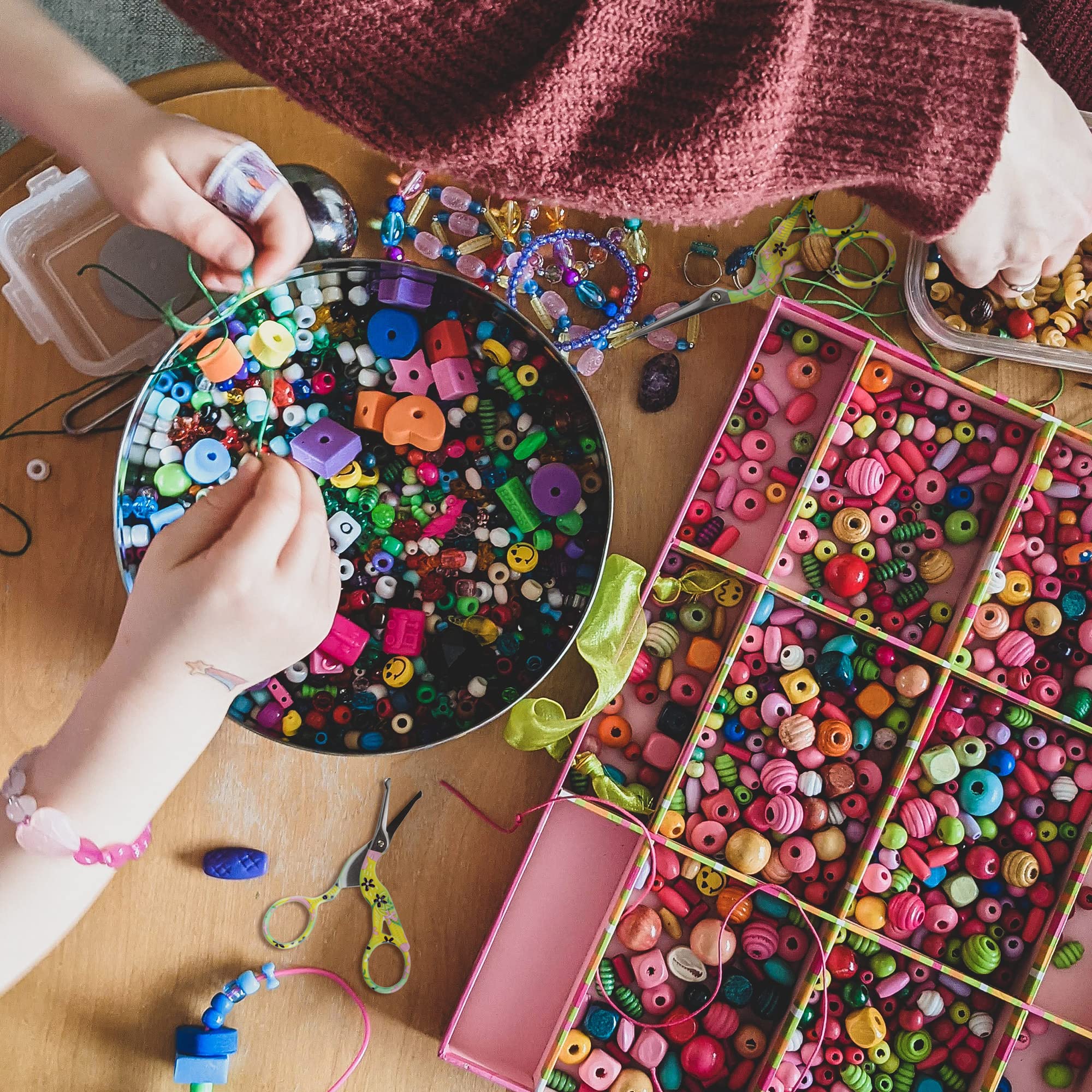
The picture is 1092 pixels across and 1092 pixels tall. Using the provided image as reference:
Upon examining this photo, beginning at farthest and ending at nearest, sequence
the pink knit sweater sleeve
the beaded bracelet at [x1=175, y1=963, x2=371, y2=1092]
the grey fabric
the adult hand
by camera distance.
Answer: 1. the grey fabric
2. the beaded bracelet at [x1=175, y1=963, x2=371, y2=1092]
3. the adult hand
4. the pink knit sweater sleeve

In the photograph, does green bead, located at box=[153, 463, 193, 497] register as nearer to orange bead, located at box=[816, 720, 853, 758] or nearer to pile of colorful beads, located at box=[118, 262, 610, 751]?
pile of colorful beads, located at box=[118, 262, 610, 751]

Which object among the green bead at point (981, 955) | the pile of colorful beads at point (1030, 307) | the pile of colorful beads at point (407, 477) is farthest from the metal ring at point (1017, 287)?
the green bead at point (981, 955)

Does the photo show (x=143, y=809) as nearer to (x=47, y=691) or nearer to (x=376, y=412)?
(x=47, y=691)

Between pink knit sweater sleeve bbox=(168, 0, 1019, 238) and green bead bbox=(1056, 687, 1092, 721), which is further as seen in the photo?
green bead bbox=(1056, 687, 1092, 721)

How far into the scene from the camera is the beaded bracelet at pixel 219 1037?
865mm

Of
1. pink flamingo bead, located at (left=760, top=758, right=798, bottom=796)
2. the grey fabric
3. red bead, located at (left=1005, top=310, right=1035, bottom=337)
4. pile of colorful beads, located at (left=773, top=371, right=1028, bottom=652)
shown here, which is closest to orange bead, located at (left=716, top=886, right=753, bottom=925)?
pink flamingo bead, located at (left=760, top=758, right=798, bottom=796)

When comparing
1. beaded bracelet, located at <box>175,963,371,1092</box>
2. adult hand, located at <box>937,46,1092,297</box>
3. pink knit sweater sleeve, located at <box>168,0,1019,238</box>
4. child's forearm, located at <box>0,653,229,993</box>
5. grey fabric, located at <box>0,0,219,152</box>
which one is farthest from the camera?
grey fabric, located at <box>0,0,219,152</box>

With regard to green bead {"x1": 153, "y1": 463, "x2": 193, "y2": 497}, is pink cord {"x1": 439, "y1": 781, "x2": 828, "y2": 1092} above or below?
below

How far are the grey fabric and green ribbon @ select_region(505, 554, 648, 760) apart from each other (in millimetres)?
1017

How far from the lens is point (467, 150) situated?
55cm

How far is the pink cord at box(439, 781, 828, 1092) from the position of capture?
0.87 meters

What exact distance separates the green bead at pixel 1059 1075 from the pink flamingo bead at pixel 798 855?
1.07 feet

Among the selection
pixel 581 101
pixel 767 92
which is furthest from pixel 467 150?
pixel 767 92

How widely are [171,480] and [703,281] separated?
0.58 metres
